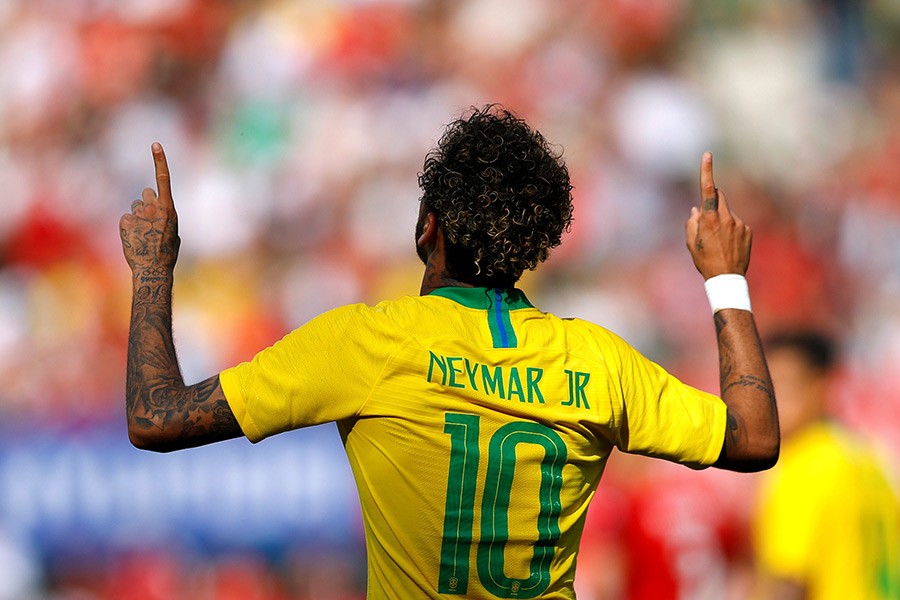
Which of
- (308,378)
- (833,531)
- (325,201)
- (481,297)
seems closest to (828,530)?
(833,531)

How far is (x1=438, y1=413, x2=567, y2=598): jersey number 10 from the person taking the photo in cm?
220

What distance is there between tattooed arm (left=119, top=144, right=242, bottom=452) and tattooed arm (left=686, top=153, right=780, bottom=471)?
957mm

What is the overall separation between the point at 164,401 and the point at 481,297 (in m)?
0.64

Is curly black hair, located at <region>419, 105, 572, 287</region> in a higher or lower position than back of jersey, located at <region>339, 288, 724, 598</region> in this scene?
higher

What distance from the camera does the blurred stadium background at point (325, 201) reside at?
22.5ft

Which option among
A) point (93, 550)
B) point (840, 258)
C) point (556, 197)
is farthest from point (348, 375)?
point (840, 258)

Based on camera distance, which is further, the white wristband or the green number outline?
the white wristband

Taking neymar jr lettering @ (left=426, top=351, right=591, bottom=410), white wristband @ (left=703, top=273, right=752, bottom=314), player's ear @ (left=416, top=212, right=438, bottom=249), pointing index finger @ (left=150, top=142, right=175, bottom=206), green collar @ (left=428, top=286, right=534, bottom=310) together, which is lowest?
neymar jr lettering @ (left=426, top=351, right=591, bottom=410)

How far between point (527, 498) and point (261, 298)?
5682 mm

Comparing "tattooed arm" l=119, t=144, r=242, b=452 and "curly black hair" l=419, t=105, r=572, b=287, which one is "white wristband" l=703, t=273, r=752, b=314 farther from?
"tattooed arm" l=119, t=144, r=242, b=452

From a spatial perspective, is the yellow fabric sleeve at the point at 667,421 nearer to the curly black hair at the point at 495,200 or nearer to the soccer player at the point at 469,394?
the soccer player at the point at 469,394

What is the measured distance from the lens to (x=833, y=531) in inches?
175

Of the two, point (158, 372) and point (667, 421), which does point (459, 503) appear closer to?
point (667, 421)

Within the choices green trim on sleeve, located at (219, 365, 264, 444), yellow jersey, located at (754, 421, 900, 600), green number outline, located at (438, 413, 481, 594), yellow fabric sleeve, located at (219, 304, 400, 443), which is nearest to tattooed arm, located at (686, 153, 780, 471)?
green number outline, located at (438, 413, 481, 594)
